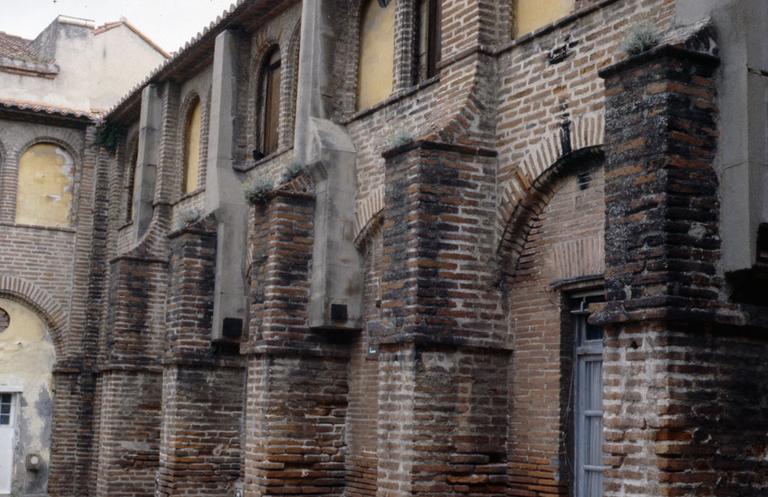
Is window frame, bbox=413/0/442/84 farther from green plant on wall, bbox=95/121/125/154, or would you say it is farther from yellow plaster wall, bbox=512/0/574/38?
green plant on wall, bbox=95/121/125/154

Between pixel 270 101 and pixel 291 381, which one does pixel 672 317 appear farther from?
pixel 270 101

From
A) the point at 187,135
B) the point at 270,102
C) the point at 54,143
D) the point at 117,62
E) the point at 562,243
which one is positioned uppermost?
the point at 117,62

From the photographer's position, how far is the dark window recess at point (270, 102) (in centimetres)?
1530

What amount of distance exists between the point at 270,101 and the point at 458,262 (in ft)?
21.0

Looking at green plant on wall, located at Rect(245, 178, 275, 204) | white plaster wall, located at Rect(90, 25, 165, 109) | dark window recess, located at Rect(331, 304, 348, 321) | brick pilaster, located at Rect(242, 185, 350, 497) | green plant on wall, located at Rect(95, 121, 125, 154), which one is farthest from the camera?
white plaster wall, located at Rect(90, 25, 165, 109)

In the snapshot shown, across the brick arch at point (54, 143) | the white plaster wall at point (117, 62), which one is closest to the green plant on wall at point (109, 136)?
the brick arch at point (54, 143)

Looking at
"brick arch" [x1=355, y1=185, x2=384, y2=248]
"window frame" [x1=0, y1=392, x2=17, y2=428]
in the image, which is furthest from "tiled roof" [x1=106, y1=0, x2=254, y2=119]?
"window frame" [x1=0, y1=392, x2=17, y2=428]

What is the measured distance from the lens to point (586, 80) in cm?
919

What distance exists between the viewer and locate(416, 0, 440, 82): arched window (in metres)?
11.8

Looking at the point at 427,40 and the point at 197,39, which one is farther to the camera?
the point at 197,39

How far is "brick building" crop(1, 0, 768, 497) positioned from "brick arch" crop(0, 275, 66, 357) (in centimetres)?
391

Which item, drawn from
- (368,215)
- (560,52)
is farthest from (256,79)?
(560,52)

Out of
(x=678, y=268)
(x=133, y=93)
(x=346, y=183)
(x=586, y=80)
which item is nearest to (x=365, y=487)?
(x=346, y=183)

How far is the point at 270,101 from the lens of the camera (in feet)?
51.0
